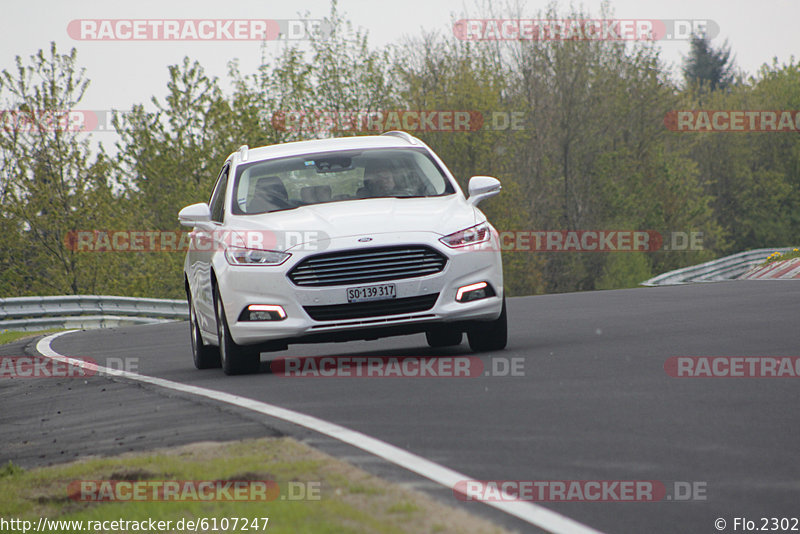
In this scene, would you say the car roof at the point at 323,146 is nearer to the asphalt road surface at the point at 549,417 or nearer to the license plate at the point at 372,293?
the asphalt road surface at the point at 549,417

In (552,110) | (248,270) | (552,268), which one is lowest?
(552,268)

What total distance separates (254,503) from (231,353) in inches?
224

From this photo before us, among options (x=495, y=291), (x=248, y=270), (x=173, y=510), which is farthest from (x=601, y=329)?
(x=173, y=510)

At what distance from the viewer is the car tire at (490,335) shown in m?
10.8

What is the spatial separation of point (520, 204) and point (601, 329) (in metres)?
45.5

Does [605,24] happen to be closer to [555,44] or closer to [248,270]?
[555,44]

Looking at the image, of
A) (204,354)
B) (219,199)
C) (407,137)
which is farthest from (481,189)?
(204,354)

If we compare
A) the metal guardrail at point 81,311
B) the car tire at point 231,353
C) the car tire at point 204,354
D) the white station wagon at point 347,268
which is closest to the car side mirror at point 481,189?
the white station wagon at point 347,268

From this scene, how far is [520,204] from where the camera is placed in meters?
58.5

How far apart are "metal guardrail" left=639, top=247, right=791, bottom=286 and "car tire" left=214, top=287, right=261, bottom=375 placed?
27932 mm

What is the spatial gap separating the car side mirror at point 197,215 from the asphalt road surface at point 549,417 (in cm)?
137

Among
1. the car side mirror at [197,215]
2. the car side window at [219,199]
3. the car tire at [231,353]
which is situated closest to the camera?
the car tire at [231,353]

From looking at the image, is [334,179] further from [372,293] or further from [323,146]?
[372,293]

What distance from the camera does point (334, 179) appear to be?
11.3m
